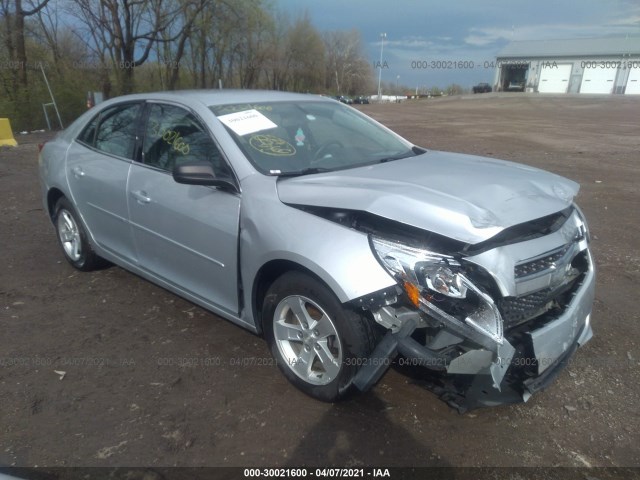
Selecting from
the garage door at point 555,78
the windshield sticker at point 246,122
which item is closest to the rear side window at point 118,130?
the windshield sticker at point 246,122

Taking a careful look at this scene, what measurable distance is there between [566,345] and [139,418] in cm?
238

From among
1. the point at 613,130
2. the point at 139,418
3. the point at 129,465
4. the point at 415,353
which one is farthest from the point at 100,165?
the point at 613,130

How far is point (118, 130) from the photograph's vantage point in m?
4.23

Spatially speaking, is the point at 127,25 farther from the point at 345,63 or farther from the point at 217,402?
the point at 345,63

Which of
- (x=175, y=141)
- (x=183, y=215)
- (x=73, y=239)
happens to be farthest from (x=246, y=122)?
(x=73, y=239)

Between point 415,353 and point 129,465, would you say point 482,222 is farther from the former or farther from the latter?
point 129,465

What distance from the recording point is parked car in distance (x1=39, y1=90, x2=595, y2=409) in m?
2.45

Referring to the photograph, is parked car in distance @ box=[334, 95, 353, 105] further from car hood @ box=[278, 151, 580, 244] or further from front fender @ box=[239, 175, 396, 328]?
front fender @ box=[239, 175, 396, 328]

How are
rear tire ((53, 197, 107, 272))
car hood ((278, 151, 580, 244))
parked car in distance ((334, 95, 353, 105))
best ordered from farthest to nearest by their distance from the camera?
parked car in distance ((334, 95, 353, 105)), rear tire ((53, 197, 107, 272)), car hood ((278, 151, 580, 244))

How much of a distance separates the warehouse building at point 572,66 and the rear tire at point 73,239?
189 ft

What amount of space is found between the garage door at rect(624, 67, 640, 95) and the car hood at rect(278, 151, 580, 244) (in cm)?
5689

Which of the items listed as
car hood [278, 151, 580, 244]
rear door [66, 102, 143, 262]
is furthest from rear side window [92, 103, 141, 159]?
car hood [278, 151, 580, 244]

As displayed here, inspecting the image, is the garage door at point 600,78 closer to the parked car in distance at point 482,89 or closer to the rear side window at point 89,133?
the parked car in distance at point 482,89

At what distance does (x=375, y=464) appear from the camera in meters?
2.46
